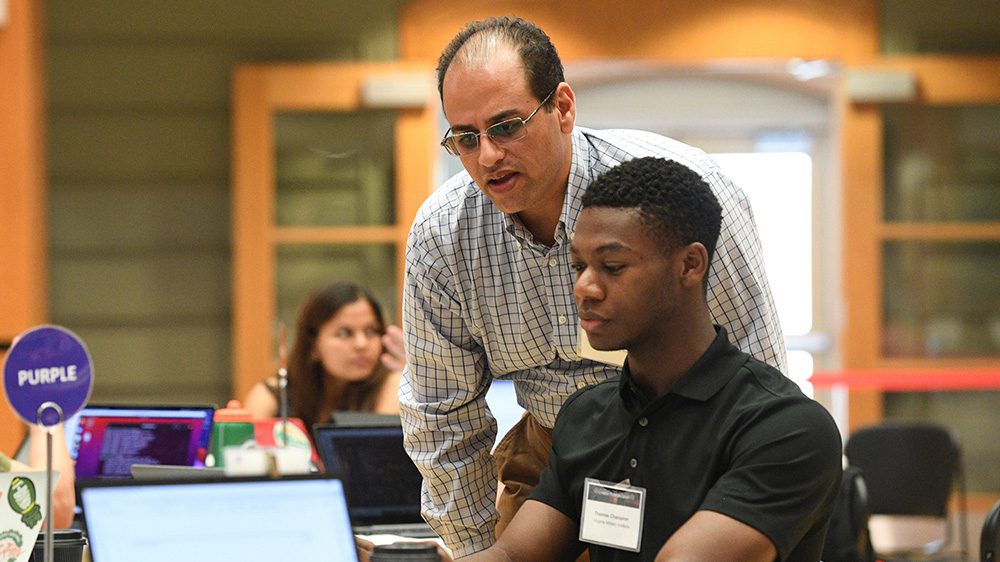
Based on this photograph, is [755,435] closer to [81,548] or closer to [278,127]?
[81,548]

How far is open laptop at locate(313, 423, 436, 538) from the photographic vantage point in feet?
9.68

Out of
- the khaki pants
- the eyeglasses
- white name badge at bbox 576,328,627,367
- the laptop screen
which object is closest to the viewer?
the eyeglasses

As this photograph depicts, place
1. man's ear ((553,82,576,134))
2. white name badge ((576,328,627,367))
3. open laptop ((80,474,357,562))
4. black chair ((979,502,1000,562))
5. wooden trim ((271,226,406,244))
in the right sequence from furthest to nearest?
wooden trim ((271,226,406,244)) < black chair ((979,502,1000,562)) < white name badge ((576,328,627,367)) < man's ear ((553,82,576,134)) < open laptop ((80,474,357,562))

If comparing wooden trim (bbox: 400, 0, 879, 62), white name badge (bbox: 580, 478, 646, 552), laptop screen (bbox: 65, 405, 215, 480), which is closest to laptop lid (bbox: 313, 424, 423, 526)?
laptop screen (bbox: 65, 405, 215, 480)

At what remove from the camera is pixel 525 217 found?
2182mm

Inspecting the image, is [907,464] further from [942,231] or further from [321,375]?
[321,375]

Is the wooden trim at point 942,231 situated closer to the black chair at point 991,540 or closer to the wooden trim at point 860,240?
the wooden trim at point 860,240

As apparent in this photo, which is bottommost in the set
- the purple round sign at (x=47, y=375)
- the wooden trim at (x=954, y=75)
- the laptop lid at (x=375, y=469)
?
the laptop lid at (x=375, y=469)

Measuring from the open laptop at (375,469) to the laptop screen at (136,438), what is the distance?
0.27 meters

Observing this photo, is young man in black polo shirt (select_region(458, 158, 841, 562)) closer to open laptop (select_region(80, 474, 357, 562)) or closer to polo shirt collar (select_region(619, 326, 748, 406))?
polo shirt collar (select_region(619, 326, 748, 406))

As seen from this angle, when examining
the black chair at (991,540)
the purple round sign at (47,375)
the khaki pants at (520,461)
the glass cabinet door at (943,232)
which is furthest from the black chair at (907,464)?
the purple round sign at (47,375)

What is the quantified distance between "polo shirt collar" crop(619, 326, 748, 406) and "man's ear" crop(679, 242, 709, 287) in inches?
3.6

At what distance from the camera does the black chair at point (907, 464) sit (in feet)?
15.2

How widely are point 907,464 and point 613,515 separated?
328 centimetres
